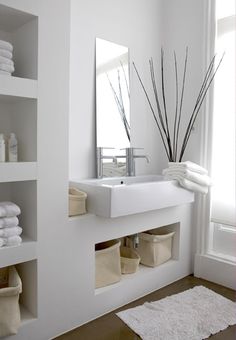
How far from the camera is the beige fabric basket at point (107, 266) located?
2.07 metres

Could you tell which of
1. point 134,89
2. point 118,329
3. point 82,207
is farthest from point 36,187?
point 134,89

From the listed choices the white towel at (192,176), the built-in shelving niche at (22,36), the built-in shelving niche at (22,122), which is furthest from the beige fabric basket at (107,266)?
the built-in shelving niche at (22,36)

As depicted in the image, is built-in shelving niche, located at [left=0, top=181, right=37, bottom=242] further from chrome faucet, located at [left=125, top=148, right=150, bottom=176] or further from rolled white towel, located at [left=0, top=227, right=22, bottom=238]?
chrome faucet, located at [left=125, top=148, right=150, bottom=176]

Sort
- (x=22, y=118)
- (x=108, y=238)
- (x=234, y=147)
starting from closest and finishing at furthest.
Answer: (x=22, y=118)
(x=108, y=238)
(x=234, y=147)

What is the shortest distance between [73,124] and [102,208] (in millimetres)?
714

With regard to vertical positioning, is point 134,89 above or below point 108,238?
above

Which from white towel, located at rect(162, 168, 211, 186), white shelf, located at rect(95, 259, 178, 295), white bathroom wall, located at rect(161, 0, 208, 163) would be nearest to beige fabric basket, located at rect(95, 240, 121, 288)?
white shelf, located at rect(95, 259, 178, 295)

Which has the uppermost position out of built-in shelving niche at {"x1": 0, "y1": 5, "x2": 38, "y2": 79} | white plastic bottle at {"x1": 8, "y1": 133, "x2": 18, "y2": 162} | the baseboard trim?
built-in shelving niche at {"x1": 0, "y1": 5, "x2": 38, "y2": 79}

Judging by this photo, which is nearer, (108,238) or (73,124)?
(108,238)

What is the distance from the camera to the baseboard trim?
2438 millimetres

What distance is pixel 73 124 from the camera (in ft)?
7.29

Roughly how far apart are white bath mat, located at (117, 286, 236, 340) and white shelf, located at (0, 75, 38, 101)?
4.97 feet

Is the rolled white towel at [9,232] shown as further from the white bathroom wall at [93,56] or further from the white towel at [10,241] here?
the white bathroom wall at [93,56]

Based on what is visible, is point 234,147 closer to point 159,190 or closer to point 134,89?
point 159,190
